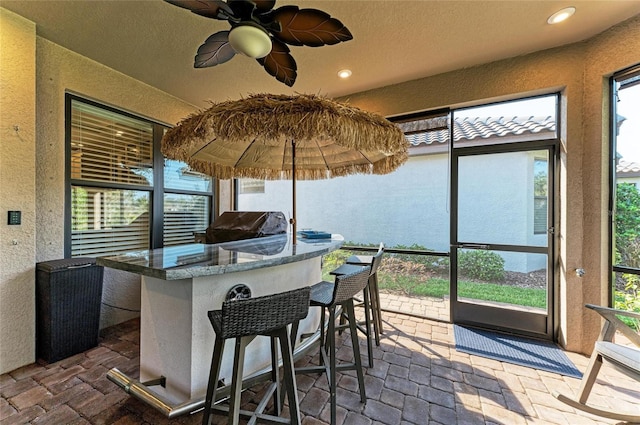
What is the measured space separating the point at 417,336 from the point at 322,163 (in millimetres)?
2226

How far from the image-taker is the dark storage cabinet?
2.28 meters

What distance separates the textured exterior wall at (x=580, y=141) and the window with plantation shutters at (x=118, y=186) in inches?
169

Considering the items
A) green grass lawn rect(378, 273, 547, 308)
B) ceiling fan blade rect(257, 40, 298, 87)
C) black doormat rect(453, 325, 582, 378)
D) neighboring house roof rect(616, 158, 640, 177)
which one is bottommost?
black doormat rect(453, 325, 582, 378)

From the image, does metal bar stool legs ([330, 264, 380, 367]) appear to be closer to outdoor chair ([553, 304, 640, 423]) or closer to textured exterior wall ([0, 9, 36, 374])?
outdoor chair ([553, 304, 640, 423])

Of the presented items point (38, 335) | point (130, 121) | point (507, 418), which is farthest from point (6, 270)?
point (507, 418)

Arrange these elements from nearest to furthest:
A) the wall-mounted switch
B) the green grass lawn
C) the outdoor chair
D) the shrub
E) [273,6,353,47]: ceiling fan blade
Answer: [273,6,353,47]: ceiling fan blade, the outdoor chair, the wall-mounted switch, the green grass lawn, the shrub

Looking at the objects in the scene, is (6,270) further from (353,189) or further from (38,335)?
(353,189)

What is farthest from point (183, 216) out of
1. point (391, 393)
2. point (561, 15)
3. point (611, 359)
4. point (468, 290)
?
point (561, 15)

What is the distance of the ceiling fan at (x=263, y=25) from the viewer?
137 centimetres

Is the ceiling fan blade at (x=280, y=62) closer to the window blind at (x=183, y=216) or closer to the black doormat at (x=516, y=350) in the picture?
the window blind at (x=183, y=216)

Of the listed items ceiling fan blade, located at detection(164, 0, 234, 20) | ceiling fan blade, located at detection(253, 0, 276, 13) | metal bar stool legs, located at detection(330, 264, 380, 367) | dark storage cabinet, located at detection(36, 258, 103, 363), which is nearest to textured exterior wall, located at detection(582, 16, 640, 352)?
metal bar stool legs, located at detection(330, 264, 380, 367)

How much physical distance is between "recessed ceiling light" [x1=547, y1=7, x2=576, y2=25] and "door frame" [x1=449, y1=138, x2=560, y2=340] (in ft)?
3.64

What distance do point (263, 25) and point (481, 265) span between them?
3.26 meters

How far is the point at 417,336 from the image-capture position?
2820mm
